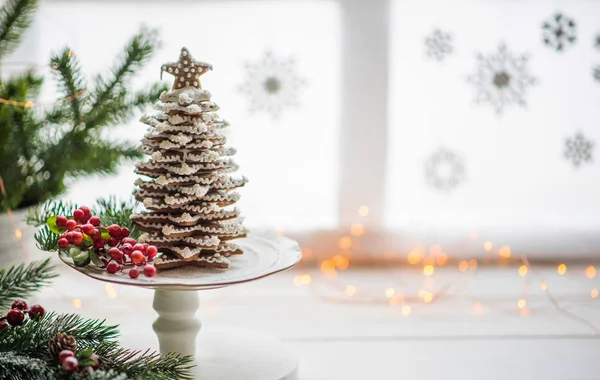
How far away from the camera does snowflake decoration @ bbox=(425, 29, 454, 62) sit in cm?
151

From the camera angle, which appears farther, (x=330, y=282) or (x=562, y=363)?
(x=330, y=282)

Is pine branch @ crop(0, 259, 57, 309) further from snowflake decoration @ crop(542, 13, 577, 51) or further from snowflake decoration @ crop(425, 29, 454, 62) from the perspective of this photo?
snowflake decoration @ crop(542, 13, 577, 51)

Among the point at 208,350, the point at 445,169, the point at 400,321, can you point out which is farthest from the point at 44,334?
the point at 445,169

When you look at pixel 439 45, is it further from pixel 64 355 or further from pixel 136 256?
pixel 64 355

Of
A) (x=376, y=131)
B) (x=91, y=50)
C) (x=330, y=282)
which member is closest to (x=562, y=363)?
(x=330, y=282)

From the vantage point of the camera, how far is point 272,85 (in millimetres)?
1509

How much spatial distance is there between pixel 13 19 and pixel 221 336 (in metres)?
0.61

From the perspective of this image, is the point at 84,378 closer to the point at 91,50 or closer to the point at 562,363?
the point at 562,363

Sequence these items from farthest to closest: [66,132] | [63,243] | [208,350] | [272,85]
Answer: [272,85]
[66,132]
[208,350]
[63,243]

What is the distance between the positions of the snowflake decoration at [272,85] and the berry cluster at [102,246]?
2.18 feet

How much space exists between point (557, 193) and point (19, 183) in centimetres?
118

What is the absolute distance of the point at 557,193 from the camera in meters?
1.59

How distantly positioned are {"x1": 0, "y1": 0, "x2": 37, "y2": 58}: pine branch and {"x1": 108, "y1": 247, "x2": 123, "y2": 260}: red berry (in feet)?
1.45

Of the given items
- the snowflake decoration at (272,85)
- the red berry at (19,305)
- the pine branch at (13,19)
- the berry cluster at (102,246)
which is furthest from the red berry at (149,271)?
the snowflake decoration at (272,85)
